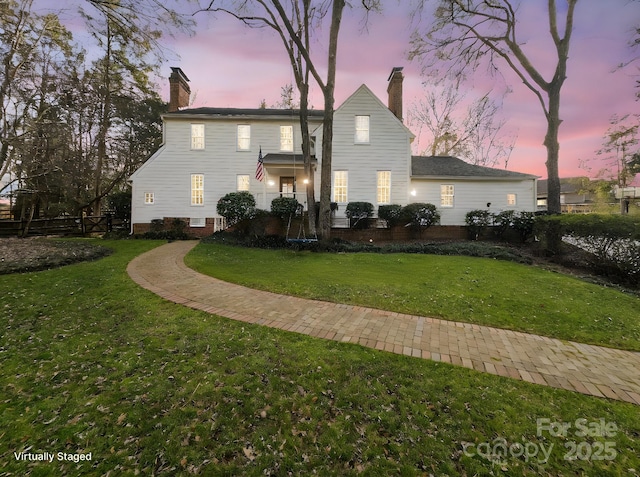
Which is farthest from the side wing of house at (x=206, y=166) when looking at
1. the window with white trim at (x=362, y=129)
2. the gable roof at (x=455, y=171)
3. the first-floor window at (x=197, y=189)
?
the gable roof at (x=455, y=171)

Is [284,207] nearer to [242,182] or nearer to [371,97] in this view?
[242,182]

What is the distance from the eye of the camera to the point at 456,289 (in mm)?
6594

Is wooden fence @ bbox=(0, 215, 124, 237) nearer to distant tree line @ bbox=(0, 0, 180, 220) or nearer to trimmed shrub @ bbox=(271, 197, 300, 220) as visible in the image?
distant tree line @ bbox=(0, 0, 180, 220)

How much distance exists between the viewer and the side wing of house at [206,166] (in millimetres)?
16609

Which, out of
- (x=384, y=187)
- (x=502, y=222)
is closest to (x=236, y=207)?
(x=384, y=187)

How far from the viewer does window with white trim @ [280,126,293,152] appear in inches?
683

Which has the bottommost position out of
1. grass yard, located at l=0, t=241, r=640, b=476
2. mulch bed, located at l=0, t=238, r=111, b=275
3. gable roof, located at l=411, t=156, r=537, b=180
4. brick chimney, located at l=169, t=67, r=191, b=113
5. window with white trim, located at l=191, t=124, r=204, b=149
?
grass yard, located at l=0, t=241, r=640, b=476

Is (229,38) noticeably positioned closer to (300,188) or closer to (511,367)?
(300,188)

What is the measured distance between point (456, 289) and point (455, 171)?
12959mm

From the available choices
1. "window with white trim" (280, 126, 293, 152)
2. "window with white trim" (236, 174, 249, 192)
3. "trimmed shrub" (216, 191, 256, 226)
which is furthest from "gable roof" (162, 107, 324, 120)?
"trimmed shrub" (216, 191, 256, 226)

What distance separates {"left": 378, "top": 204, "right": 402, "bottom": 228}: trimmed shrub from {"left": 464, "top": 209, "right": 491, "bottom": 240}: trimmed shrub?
423 centimetres

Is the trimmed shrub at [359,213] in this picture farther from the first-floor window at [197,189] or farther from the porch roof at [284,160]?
the first-floor window at [197,189]

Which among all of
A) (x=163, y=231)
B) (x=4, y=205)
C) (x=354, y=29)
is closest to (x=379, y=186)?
(x=354, y=29)

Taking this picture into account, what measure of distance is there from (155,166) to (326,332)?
17076 mm
